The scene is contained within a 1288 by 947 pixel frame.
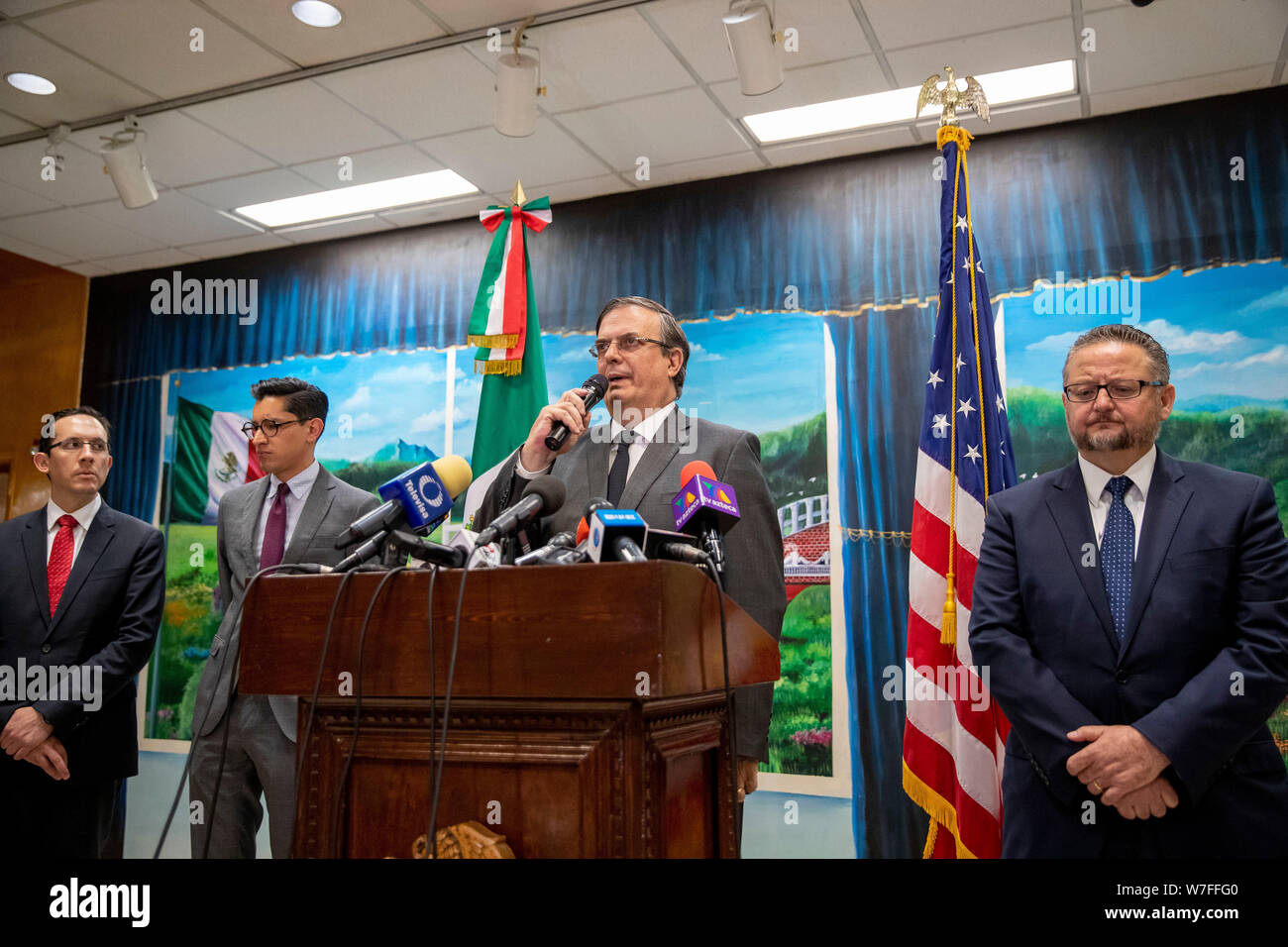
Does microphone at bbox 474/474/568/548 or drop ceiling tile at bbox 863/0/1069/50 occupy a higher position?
drop ceiling tile at bbox 863/0/1069/50

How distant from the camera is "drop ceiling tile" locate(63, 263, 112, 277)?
6.03 meters

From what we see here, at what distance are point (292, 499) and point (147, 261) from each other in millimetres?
3820

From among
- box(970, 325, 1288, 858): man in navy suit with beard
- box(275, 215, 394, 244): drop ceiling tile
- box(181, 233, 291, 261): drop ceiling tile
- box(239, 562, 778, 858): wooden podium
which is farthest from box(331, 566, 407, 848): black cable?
box(181, 233, 291, 261): drop ceiling tile

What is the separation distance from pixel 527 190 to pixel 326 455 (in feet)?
6.34

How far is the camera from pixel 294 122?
438 cm

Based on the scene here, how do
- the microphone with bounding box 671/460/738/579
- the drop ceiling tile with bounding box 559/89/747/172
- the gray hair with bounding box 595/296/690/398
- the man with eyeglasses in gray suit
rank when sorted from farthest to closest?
the drop ceiling tile with bounding box 559/89/747/172, the man with eyeglasses in gray suit, the gray hair with bounding box 595/296/690/398, the microphone with bounding box 671/460/738/579

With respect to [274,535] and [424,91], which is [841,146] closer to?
[424,91]

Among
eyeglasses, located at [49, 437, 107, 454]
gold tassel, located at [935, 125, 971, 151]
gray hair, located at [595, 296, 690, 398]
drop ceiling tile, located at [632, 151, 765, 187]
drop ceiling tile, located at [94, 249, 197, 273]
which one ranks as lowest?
eyeglasses, located at [49, 437, 107, 454]

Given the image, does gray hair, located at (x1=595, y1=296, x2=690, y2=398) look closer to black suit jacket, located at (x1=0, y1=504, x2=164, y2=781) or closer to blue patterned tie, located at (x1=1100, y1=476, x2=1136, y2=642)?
blue patterned tie, located at (x1=1100, y1=476, x2=1136, y2=642)

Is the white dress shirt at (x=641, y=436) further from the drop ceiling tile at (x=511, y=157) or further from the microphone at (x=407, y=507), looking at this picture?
the drop ceiling tile at (x=511, y=157)

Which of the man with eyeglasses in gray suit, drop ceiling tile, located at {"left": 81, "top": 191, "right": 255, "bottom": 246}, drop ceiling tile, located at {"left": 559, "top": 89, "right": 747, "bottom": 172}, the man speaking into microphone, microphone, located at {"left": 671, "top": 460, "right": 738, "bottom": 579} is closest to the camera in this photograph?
microphone, located at {"left": 671, "top": 460, "right": 738, "bottom": 579}

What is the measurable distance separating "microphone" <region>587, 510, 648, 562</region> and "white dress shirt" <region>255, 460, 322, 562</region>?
1851 millimetres

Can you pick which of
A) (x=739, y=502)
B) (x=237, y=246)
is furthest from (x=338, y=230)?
(x=739, y=502)

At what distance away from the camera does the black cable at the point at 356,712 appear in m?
1.34
